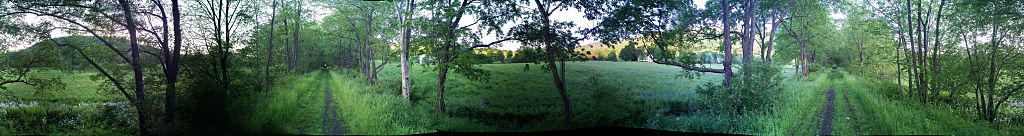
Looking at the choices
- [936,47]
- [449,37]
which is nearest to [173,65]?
[449,37]

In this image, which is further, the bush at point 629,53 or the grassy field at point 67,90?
the bush at point 629,53

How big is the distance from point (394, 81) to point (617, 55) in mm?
2436

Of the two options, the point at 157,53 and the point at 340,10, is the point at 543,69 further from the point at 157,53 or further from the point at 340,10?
the point at 157,53

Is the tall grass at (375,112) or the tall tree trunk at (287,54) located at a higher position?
the tall tree trunk at (287,54)

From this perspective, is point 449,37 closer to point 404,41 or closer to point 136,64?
point 404,41

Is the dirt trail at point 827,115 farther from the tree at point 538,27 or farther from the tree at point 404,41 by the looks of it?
the tree at point 404,41

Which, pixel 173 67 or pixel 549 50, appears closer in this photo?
pixel 173 67

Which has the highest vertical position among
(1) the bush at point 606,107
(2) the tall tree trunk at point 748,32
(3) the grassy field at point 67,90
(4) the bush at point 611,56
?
(2) the tall tree trunk at point 748,32

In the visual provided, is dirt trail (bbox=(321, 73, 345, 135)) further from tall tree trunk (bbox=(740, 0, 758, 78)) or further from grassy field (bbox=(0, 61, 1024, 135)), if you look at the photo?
tall tree trunk (bbox=(740, 0, 758, 78))

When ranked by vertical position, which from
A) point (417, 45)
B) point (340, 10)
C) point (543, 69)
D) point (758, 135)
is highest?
point (340, 10)

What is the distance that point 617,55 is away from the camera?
3.46 meters

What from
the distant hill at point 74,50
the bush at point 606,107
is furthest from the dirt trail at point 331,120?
the bush at point 606,107

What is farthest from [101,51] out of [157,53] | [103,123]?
[103,123]

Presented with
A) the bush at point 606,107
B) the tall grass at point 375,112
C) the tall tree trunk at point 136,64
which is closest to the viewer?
the tall tree trunk at point 136,64
